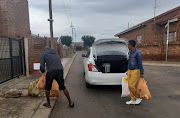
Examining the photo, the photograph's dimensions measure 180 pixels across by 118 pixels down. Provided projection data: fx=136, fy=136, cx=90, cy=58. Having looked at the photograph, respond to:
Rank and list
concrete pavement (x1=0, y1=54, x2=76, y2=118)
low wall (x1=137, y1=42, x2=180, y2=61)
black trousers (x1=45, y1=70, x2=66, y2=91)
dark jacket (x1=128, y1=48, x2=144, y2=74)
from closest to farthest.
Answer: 1. concrete pavement (x1=0, y1=54, x2=76, y2=118)
2. black trousers (x1=45, y1=70, x2=66, y2=91)
3. dark jacket (x1=128, y1=48, x2=144, y2=74)
4. low wall (x1=137, y1=42, x2=180, y2=61)

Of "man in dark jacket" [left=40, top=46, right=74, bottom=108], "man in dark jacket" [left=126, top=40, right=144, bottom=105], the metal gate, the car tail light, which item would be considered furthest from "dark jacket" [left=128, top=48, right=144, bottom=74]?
the metal gate

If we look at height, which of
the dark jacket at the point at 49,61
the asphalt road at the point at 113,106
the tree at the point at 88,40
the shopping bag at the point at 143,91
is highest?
the tree at the point at 88,40

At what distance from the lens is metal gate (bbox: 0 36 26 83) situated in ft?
17.5

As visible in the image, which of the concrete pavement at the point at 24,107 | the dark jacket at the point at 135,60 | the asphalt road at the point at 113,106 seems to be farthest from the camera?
the dark jacket at the point at 135,60

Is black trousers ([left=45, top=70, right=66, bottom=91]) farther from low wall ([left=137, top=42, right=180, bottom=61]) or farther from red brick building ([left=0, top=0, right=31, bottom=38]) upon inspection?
low wall ([left=137, top=42, right=180, bottom=61])

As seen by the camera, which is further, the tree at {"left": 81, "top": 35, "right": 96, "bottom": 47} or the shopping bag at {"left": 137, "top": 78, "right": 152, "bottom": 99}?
the tree at {"left": 81, "top": 35, "right": 96, "bottom": 47}

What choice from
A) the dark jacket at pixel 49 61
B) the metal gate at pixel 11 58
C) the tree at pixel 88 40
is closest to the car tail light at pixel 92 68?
the dark jacket at pixel 49 61

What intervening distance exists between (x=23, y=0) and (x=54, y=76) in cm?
739

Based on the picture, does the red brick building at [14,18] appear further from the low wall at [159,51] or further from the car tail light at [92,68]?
the low wall at [159,51]

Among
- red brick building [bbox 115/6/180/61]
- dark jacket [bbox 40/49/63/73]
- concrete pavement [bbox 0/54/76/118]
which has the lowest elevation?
concrete pavement [bbox 0/54/76/118]

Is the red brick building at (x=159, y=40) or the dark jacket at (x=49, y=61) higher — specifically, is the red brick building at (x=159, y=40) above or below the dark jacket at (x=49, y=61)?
above

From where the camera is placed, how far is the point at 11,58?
5.64 metres

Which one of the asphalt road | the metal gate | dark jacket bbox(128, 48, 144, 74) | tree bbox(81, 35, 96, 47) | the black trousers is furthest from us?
tree bbox(81, 35, 96, 47)

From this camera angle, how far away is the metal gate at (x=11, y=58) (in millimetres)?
5338
